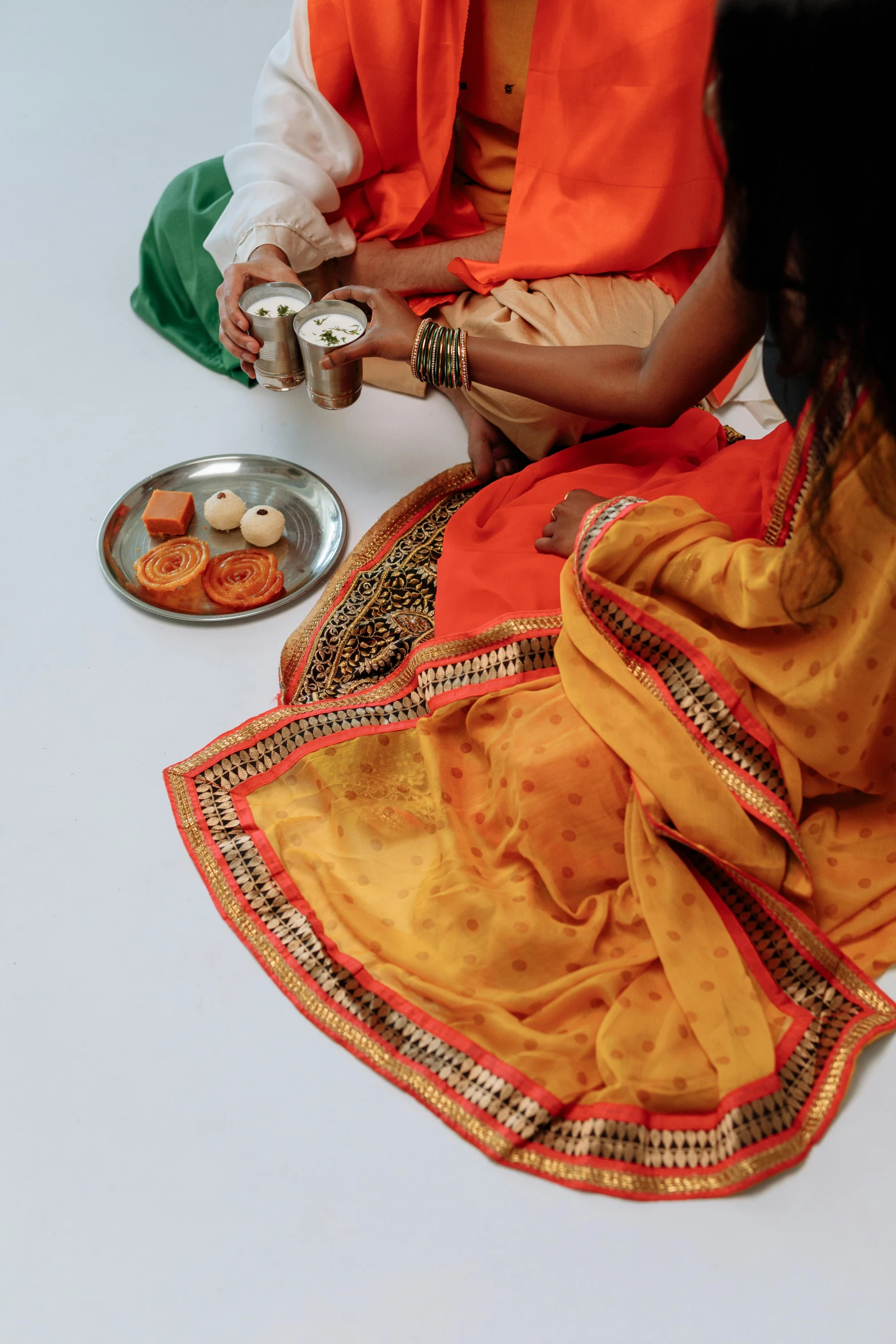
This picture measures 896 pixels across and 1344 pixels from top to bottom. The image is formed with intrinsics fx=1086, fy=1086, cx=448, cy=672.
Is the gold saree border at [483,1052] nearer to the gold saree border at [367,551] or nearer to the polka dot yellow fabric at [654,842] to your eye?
the polka dot yellow fabric at [654,842]

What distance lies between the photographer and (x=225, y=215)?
204cm

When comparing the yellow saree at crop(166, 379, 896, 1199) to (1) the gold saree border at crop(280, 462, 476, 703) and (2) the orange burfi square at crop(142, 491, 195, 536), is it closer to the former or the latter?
(1) the gold saree border at crop(280, 462, 476, 703)

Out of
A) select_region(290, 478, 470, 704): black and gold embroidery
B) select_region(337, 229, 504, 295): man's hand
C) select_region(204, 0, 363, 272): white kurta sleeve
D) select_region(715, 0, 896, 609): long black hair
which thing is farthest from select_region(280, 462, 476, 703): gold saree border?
select_region(715, 0, 896, 609): long black hair

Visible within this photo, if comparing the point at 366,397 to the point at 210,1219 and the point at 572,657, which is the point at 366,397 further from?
the point at 210,1219

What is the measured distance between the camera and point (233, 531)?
6.39ft

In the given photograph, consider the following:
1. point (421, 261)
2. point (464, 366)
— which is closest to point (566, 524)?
point (464, 366)

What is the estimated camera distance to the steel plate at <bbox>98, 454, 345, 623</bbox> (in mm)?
1838

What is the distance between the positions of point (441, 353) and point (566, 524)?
363 millimetres

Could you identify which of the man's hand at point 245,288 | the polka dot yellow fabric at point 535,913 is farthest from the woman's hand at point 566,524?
the man's hand at point 245,288

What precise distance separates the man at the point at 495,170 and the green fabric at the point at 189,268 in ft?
0.49

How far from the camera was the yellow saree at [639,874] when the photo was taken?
1229 millimetres

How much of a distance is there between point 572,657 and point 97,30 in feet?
11.1

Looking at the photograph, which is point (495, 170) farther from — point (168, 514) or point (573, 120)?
point (168, 514)

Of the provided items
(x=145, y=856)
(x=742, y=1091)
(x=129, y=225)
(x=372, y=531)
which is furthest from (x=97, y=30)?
(x=742, y=1091)
